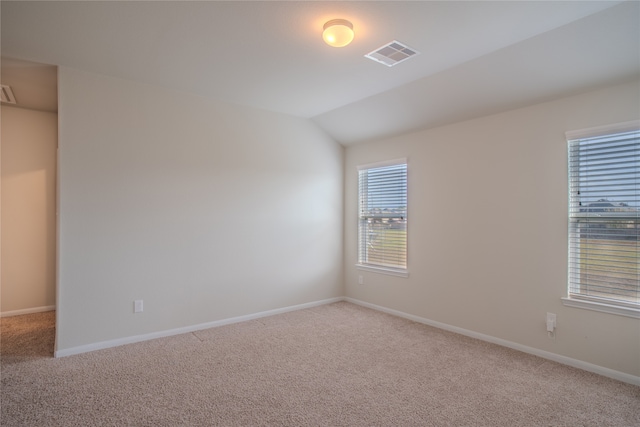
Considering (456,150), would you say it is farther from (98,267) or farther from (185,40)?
(98,267)

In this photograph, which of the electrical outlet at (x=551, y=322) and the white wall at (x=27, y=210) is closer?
the electrical outlet at (x=551, y=322)

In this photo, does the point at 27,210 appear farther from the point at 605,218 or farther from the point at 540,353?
the point at 605,218

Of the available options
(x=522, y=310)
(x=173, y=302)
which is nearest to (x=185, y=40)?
(x=173, y=302)

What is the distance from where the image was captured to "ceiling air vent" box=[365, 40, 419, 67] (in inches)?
109

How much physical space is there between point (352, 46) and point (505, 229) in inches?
92.6

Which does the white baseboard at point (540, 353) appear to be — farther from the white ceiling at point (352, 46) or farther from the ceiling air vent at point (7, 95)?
the ceiling air vent at point (7, 95)

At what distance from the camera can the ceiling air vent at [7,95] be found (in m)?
3.58

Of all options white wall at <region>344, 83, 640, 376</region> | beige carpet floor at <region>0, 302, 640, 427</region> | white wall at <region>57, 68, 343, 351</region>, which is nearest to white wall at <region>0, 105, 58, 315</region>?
beige carpet floor at <region>0, 302, 640, 427</region>


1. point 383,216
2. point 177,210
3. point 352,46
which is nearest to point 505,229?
point 383,216

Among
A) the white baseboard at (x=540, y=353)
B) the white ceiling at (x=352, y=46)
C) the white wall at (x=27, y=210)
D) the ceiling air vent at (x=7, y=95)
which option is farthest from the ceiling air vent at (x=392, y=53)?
the white wall at (x=27, y=210)

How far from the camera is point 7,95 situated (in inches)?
150

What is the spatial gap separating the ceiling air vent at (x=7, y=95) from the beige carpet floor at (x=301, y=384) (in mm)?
2627

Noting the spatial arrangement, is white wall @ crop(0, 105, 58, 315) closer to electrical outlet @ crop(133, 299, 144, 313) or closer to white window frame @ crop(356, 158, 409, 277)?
electrical outlet @ crop(133, 299, 144, 313)

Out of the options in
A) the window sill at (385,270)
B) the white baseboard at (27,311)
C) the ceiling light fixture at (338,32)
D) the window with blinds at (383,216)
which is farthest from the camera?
the window with blinds at (383,216)
